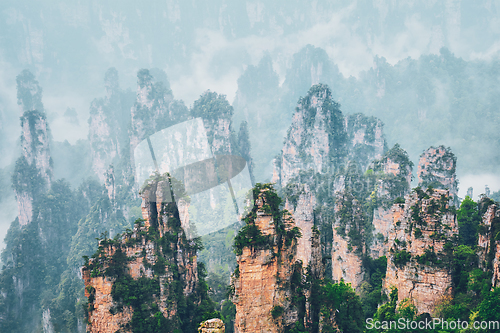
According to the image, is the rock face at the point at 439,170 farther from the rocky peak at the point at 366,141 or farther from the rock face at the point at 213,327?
the rock face at the point at 213,327

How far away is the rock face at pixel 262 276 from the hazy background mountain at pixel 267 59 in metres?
74.7

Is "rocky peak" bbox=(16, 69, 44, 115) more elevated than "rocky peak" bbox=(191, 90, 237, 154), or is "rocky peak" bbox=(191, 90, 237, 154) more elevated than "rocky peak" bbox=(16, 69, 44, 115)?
"rocky peak" bbox=(16, 69, 44, 115)

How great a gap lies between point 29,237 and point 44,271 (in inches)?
232

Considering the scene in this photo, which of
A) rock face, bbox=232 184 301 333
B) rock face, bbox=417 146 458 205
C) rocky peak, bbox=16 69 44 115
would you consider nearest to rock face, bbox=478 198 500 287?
rock face, bbox=232 184 301 333

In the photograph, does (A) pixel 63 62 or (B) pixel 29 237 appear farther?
(A) pixel 63 62

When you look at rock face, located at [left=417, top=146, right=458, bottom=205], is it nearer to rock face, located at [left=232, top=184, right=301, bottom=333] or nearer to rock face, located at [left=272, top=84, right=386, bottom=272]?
rock face, located at [left=272, top=84, right=386, bottom=272]

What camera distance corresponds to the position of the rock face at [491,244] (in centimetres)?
1648

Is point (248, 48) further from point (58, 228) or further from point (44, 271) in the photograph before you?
point (44, 271)

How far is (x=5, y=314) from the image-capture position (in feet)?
163

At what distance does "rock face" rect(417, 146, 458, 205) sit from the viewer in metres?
40.0

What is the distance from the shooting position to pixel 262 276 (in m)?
17.1

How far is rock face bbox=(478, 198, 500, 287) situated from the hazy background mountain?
2664 inches

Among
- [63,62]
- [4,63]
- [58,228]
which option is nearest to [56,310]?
[58,228]

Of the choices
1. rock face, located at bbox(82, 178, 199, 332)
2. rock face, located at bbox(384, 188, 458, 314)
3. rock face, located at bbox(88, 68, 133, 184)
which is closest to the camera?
rock face, located at bbox(384, 188, 458, 314)
